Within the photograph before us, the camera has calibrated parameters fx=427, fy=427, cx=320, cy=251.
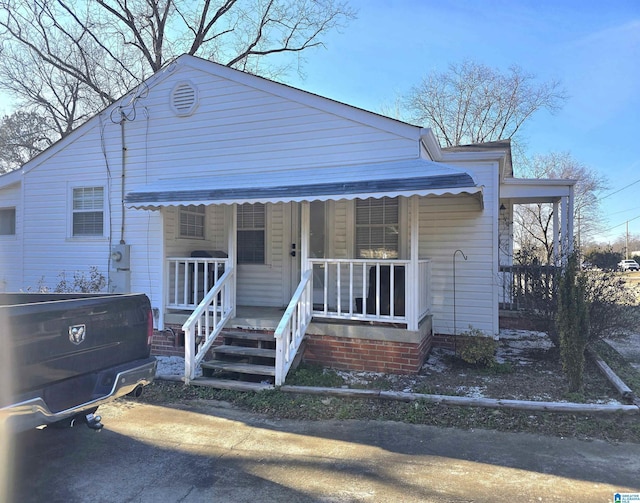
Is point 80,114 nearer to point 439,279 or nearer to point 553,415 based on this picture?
point 439,279

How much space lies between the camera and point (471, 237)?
7348 mm

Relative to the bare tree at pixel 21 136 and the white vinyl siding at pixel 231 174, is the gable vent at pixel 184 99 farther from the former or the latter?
the bare tree at pixel 21 136

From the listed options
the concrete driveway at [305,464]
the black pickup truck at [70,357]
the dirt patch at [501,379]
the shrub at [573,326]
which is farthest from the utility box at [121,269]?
the shrub at [573,326]

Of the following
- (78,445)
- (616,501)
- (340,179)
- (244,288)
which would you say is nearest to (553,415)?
(616,501)

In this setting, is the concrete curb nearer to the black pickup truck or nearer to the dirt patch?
the dirt patch

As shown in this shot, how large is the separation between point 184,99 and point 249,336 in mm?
4450

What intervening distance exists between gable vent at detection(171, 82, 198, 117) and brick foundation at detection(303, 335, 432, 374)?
15.1 feet

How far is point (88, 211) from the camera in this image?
27.6 ft

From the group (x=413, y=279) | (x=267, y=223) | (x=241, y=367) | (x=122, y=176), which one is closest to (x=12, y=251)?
(x=122, y=176)

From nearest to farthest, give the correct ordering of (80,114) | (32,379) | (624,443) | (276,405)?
(32,379) < (624,443) < (276,405) < (80,114)

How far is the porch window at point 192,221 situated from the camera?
8.07 metres

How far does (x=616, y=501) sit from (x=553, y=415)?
5.14 ft

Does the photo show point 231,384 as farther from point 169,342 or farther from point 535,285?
point 535,285

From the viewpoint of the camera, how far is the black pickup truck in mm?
2785
